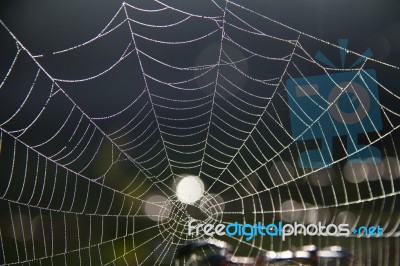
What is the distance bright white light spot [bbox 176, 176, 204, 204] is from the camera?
2.99 m

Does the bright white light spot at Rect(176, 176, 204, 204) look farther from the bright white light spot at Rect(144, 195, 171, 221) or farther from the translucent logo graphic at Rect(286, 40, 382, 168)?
the translucent logo graphic at Rect(286, 40, 382, 168)

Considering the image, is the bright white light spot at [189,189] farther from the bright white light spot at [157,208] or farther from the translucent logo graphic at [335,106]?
the translucent logo graphic at [335,106]

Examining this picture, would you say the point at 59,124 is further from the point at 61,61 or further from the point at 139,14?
the point at 139,14

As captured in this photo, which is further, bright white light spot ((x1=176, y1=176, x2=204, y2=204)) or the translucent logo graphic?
the translucent logo graphic

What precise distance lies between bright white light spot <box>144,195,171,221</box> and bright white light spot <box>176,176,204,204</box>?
119 millimetres

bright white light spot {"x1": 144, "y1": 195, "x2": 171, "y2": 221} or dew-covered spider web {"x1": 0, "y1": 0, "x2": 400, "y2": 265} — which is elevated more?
dew-covered spider web {"x1": 0, "y1": 0, "x2": 400, "y2": 265}

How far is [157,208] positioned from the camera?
320 centimetres

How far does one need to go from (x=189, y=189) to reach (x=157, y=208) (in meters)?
0.25

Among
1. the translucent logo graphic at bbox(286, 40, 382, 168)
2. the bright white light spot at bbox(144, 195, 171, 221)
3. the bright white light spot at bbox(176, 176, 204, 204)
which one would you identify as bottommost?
the bright white light spot at bbox(144, 195, 171, 221)

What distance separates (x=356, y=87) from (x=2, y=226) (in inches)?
96.4

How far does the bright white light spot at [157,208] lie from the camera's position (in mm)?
3111

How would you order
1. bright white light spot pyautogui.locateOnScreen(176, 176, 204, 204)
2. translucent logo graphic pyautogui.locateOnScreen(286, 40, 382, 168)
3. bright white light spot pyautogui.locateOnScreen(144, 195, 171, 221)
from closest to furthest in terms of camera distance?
1. bright white light spot pyautogui.locateOnScreen(176, 176, 204, 204)
2. bright white light spot pyautogui.locateOnScreen(144, 195, 171, 221)
3. translucent logo graphic pyautogui.locateOnScreen(286, 40, 382, 168)

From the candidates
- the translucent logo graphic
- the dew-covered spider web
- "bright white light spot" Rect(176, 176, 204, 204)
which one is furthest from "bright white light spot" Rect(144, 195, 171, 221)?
the translucent logo graphic

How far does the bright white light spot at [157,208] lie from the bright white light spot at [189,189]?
0.12m
